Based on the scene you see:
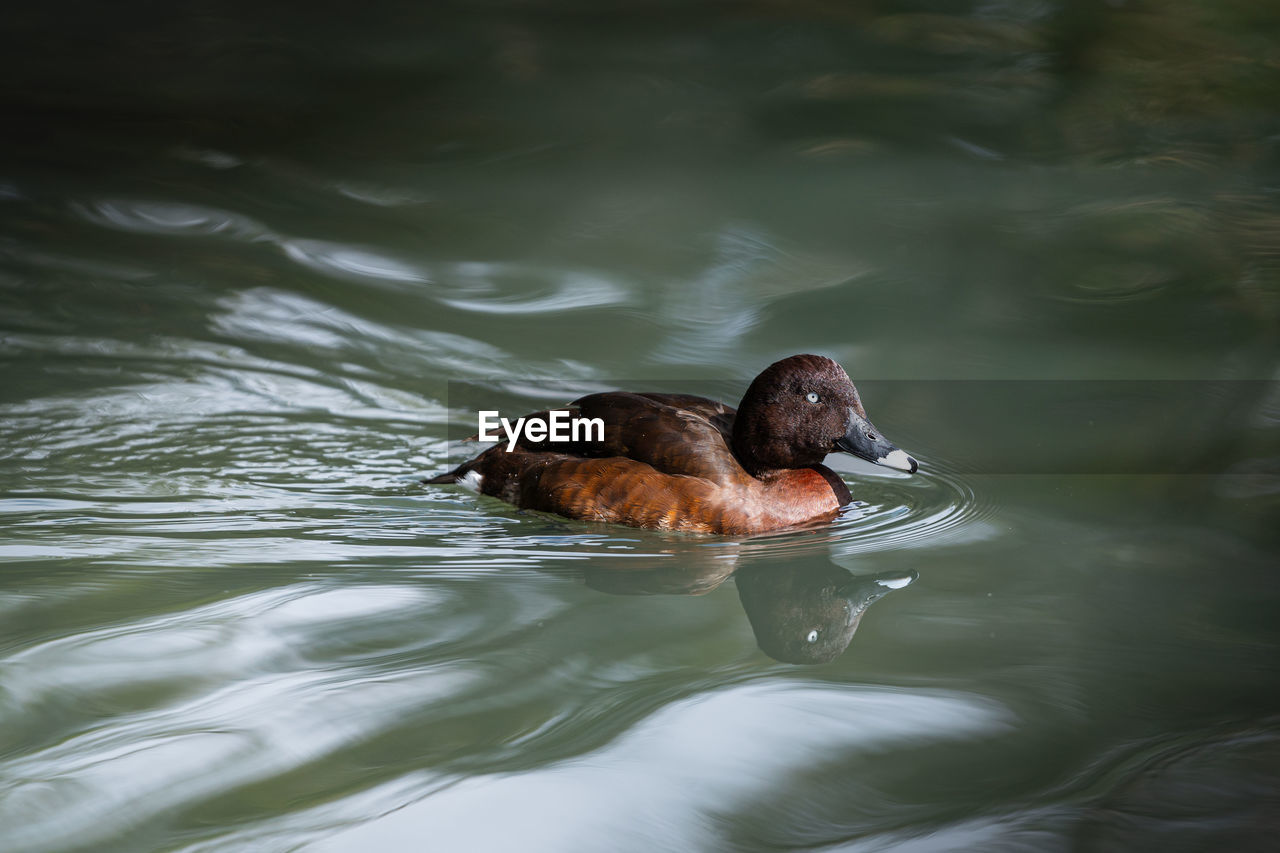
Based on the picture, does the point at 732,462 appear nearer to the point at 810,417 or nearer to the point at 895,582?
the point at 810,417

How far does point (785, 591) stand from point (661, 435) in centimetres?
79

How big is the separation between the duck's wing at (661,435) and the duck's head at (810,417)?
0.15 m

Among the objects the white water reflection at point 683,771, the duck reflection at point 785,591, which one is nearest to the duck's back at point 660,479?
the duck reflection at point 785,591

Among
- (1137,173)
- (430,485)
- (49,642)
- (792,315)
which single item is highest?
(1137,173)

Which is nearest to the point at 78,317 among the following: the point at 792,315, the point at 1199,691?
the point at 792,315

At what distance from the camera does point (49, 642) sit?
3273 millimetres

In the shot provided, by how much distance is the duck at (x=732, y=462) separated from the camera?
164 inches

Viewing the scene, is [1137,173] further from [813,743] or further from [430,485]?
[813,743]

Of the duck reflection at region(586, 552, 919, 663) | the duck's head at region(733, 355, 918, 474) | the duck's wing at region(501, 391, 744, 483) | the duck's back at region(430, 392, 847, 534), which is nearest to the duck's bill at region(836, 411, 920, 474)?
the duck's head at region(733, 355, 918, 474)

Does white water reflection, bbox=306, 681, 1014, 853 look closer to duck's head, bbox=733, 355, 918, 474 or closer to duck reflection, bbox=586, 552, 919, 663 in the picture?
duck reflection, bbox=586, 552, 919, 663

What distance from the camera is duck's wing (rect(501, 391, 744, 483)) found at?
423 cm

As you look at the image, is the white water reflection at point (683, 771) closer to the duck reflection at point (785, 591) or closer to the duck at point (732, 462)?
the duck reflection at point (785, 591)

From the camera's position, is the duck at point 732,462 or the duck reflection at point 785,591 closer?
the duck reflection at point 785,591

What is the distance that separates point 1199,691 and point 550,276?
430cm
